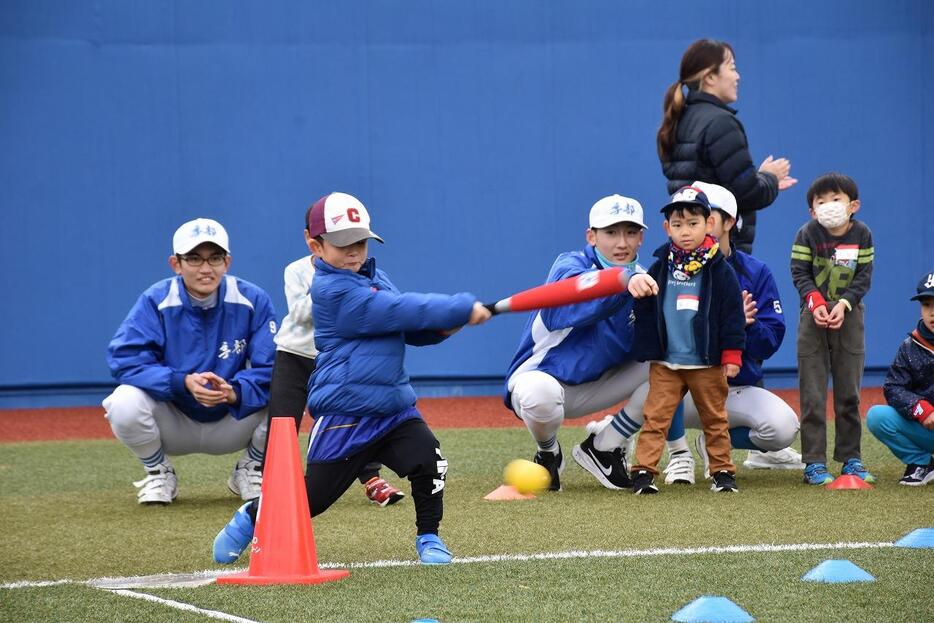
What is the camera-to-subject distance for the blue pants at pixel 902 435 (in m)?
6.81

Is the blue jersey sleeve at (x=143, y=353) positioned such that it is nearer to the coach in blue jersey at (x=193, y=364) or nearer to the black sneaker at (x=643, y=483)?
the coach in blue jersey at (x=193, y=364)

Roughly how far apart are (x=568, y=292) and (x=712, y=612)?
4.40 ft

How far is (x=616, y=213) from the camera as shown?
6.86 metres

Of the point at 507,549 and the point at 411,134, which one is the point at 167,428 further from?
the point at 411,134

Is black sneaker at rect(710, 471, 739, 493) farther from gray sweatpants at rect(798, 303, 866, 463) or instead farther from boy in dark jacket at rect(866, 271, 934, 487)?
boy in dark jacket at rect(866, 271, 934, 487)

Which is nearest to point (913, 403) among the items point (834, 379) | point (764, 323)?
point (834, 379)

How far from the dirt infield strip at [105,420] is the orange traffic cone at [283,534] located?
5.95 metres

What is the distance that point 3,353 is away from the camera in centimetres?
1304

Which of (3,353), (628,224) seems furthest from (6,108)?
(628,224)

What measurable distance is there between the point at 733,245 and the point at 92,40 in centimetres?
794

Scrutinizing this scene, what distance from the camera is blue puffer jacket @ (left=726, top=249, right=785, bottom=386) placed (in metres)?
7.00

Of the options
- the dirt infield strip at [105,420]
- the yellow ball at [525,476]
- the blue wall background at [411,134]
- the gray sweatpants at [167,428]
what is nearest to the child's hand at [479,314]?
the yellow ball at [525,476]

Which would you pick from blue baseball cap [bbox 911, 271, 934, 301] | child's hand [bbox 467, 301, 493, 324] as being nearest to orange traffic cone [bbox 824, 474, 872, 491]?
blue baseball cap [bbox 911, 271, 934, 301]

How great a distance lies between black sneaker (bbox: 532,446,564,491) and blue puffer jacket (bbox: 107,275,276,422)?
146 cm
